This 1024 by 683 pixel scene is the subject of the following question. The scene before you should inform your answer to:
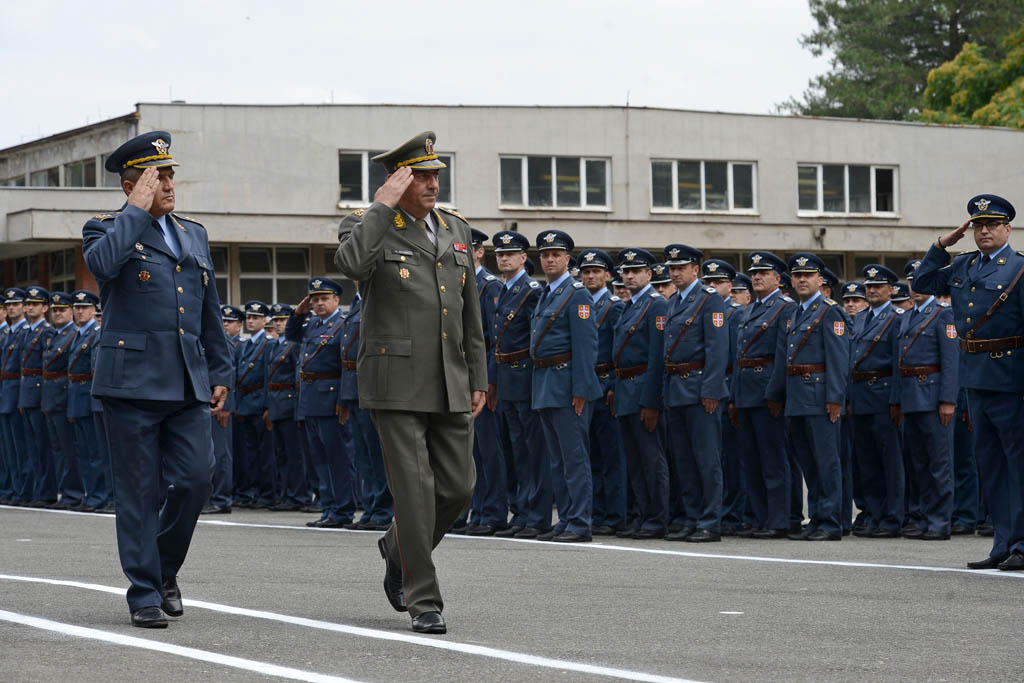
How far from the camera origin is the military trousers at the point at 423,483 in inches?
304

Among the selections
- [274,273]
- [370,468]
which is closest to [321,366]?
[370,468]

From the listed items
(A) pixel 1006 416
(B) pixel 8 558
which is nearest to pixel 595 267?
(A) pixel 1006 416

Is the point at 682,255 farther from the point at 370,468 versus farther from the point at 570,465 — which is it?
the point at 370,468

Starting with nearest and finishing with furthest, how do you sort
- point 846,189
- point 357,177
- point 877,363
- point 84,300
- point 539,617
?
point 539,617, point 877,363, point 84,300, point 357,177, point 846,189

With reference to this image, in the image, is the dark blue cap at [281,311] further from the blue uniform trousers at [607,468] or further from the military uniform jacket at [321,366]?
the blue uniform trousers at [607,468]

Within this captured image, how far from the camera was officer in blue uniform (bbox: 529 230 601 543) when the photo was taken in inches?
527

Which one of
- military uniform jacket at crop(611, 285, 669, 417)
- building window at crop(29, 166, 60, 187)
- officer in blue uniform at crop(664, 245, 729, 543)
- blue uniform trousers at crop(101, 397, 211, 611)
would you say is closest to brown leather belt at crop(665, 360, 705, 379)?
officer in blue uniform at crop(664, 245, 729, 543)

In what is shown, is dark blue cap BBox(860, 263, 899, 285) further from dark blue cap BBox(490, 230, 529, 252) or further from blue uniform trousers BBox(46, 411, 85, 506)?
blue uniform trousers BBox(46, 411, 85, 506)

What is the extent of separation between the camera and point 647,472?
45.8 feet

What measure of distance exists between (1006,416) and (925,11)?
50.1 m

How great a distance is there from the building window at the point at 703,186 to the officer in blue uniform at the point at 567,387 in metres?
29.0

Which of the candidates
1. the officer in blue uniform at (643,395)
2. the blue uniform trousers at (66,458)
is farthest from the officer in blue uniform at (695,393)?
the blue uniform trousers at (66,458)

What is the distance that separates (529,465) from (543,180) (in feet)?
91.5

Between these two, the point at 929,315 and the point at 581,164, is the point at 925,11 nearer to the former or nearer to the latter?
the point at 581,164
